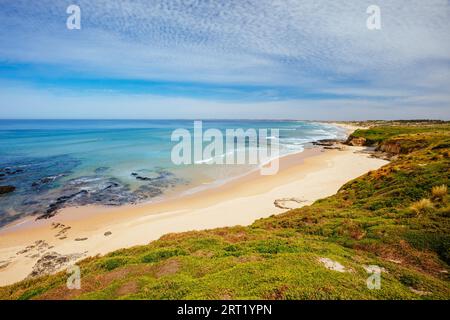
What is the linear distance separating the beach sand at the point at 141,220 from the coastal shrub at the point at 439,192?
9606 mm

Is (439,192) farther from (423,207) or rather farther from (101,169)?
(101,169)

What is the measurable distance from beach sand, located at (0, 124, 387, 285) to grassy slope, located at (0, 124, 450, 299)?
499cm

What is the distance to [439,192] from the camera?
1175cm

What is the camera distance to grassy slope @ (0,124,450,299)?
6098 millimetres

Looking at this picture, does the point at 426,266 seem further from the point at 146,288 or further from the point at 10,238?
the point at 10,238

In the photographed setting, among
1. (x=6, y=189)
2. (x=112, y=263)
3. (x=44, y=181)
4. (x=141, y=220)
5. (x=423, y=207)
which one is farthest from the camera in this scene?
(x=44, y=181)

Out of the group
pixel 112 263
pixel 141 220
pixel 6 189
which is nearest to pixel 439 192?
pixel 112 263

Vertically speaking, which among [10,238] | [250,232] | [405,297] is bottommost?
[10,238]

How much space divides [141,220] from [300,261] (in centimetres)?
1508

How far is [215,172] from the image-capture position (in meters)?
36.1
